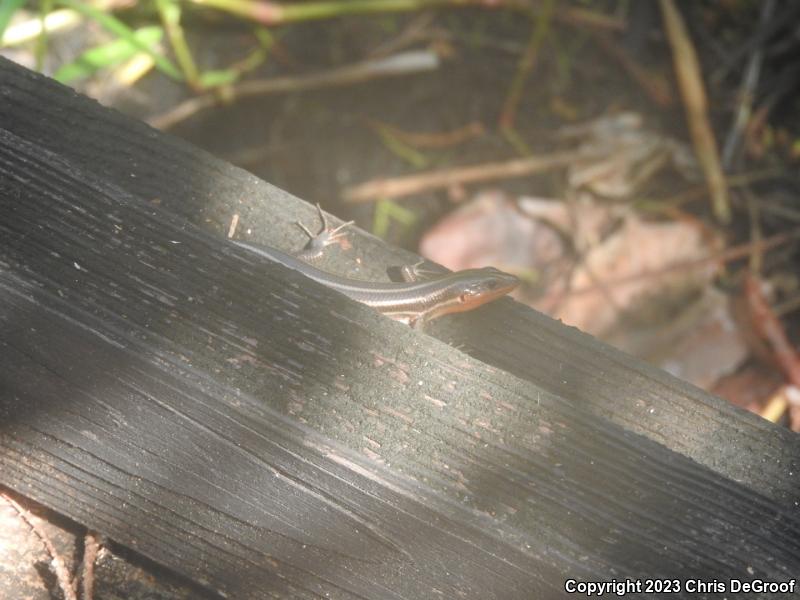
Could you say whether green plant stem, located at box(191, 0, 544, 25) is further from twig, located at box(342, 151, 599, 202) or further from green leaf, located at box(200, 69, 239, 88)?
twig, located at box(342, 151, 599, 202)

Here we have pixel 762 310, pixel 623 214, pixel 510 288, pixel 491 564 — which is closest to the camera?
pixel 491 564

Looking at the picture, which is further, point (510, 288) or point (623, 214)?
point (623, 214)

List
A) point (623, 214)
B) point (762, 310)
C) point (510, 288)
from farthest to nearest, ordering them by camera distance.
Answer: point (623, 214) → point (762, 310) → point (510, 288)

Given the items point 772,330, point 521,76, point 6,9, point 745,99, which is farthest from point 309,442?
point 745,99

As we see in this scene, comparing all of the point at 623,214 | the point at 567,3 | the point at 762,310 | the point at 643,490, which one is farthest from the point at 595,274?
the point at 643,490

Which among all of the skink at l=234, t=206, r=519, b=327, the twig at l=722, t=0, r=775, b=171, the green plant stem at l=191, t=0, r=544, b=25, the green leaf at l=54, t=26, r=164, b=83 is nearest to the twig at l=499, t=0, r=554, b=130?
the green plant stem at l=191, t=0, r=544, b=25

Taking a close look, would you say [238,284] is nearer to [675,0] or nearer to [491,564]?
[491,564]
